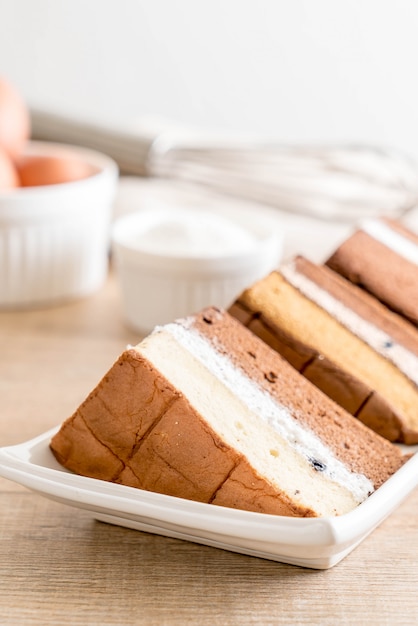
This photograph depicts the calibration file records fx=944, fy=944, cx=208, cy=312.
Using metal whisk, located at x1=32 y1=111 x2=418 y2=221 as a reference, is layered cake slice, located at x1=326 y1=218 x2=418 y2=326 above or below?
above

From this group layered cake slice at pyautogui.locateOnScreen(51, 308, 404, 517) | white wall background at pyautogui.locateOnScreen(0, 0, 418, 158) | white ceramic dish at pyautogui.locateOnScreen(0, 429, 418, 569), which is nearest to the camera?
white ceramic dish at pyautogui.locateOnScreen(0, 429, 418, 569)

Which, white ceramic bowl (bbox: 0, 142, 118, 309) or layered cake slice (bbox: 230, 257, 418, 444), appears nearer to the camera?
layered cake slice (bbox: 230, 257, 418, 444)

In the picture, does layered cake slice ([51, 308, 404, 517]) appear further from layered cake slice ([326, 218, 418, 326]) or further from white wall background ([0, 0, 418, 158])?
white wall background ([0, 0, 418, 158])

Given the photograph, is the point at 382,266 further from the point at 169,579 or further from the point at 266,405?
the point at 169,579

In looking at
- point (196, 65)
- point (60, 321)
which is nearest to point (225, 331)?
point (60, 321)

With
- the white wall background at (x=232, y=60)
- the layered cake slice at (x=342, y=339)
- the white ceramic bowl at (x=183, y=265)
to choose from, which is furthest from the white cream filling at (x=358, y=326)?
the white wall background at (x=232, y=60)

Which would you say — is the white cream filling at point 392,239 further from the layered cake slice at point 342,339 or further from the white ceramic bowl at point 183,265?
the white ceramic bowl at point 183,265

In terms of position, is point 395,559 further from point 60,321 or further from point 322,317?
point 60,321

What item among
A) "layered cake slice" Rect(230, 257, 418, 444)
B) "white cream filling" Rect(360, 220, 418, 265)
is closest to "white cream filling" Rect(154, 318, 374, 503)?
"layered cake slice" Rect(230, 257, 418, 444)
